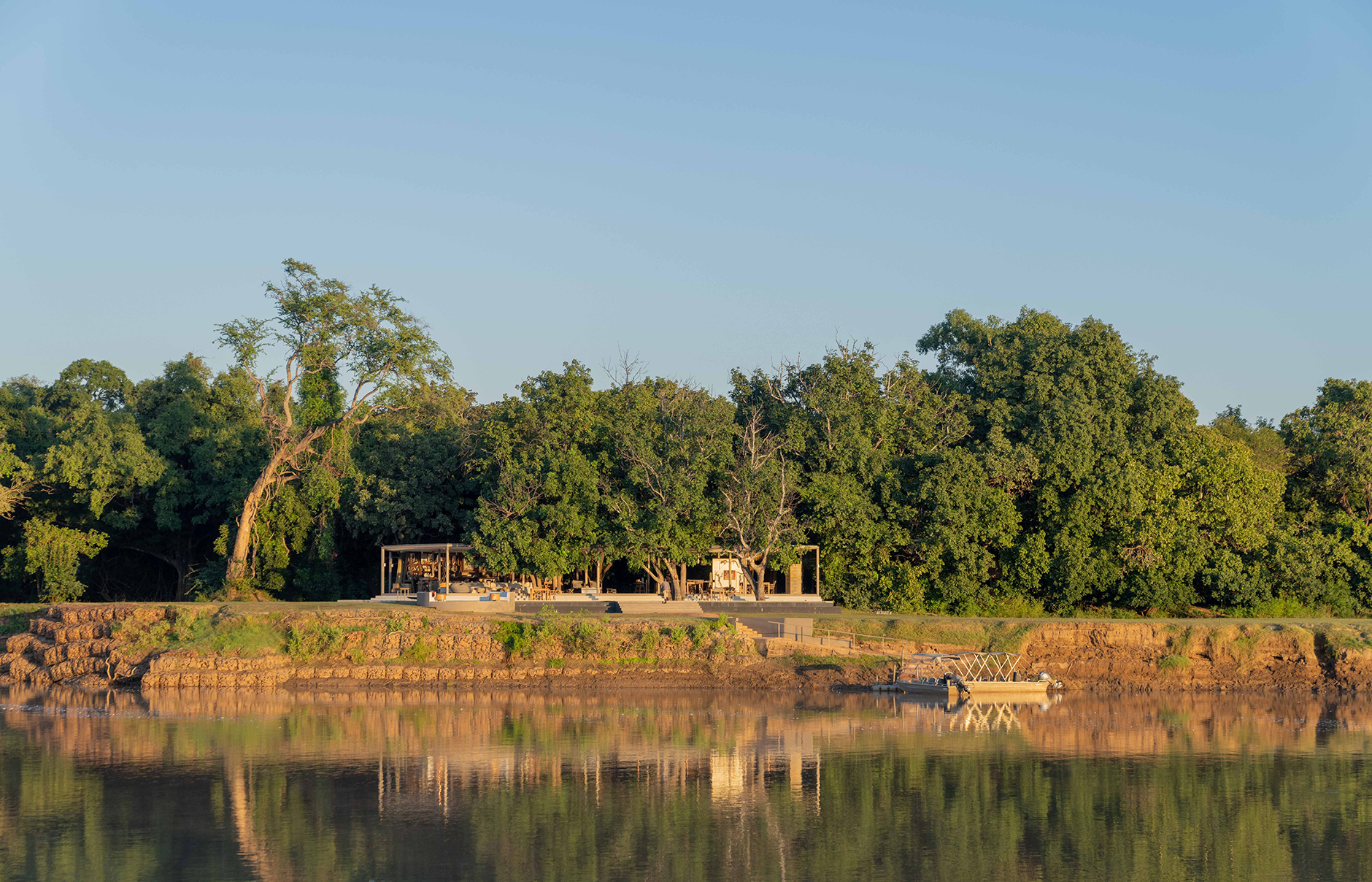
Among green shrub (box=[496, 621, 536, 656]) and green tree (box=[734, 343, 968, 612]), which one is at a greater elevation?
green tree (box=[734, 343, 968, 612])

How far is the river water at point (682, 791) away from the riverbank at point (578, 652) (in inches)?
114

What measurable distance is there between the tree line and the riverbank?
17.7 feet

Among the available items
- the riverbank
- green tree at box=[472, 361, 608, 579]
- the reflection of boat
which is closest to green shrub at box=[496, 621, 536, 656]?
the riverbank

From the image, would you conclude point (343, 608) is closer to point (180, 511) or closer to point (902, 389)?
point (180, 511)

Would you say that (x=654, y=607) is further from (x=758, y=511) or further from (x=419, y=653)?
(x=419, y=653)

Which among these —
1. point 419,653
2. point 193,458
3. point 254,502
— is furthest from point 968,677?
point 193,458

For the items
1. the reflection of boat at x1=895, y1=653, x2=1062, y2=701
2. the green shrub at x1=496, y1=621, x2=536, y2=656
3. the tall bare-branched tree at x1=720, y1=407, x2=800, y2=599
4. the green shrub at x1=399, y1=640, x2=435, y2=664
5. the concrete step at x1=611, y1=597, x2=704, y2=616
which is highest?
the tall bare-branched tree at x1=720, y1=407, x2=800, y2=599

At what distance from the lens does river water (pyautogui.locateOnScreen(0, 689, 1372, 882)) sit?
49.9 ft

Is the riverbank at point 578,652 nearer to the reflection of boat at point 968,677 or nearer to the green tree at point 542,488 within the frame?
the reflection of boat at point 968,677

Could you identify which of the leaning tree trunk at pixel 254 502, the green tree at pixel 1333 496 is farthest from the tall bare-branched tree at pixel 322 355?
the green tree at pixel 1333 496

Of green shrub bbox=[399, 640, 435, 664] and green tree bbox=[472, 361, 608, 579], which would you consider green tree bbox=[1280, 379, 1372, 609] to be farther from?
green shrub bbox=[399, 640, 435, 664]

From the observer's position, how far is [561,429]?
4128 cm

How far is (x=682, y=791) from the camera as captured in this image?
19.2 meters

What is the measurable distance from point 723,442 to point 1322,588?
21.1 meters
